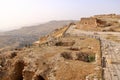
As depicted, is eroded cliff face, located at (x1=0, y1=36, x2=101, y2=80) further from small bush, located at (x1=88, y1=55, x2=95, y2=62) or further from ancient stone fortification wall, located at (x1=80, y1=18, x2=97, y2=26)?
ancient stone fortification wall, located at (x1=80, y1=18, x2=97, y2=26)

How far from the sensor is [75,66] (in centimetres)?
2223

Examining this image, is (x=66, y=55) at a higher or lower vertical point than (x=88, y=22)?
higher

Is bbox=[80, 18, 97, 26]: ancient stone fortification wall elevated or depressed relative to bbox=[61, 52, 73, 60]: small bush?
depressed

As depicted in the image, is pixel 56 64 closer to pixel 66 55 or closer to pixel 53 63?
pixel 53 63

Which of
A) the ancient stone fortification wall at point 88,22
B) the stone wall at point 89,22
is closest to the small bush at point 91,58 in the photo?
the stone wall at point 89,22

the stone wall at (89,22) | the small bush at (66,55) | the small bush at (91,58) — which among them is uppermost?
the small bush at (66,55)

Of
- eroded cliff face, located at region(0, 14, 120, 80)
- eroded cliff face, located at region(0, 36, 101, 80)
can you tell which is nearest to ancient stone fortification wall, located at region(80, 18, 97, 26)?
eroded cliff face, located at region(0, 14, 120, 80)

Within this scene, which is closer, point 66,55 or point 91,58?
point 91,58

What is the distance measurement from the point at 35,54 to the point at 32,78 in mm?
3787

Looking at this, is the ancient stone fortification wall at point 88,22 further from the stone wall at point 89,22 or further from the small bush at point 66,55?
the small bush at point 66,55

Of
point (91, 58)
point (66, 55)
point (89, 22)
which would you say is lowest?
point (89, 22)

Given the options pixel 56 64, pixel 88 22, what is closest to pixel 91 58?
pixel 56 64

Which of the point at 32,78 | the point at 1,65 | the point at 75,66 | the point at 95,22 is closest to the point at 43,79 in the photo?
the point at 32,78

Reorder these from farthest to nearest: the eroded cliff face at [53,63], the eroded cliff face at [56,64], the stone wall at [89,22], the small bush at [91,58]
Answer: the stone wall at [89,22]
the small bush at [91,58]
the eroded cliff face at [53,63]
the eroded cliff face at [56,64]
